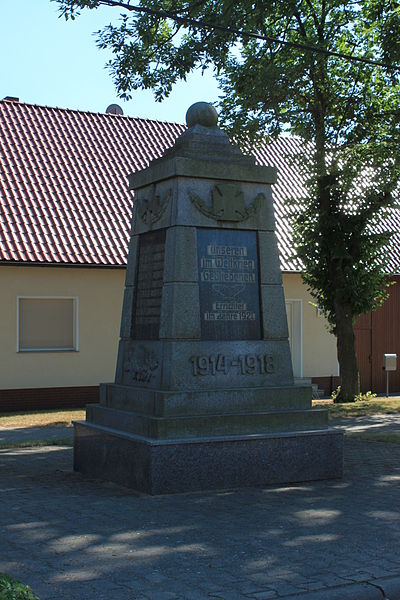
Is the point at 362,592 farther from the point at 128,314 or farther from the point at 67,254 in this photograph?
the point at 67,254

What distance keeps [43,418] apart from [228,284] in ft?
29.4

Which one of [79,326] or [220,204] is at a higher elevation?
[220,204]

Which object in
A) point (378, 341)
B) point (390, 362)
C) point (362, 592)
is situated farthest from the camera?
point (378, 341)

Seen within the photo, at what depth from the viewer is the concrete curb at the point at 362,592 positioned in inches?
210

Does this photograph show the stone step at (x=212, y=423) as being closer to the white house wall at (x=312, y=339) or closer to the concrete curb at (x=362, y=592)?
the concrete curb at (x=362, y=592)

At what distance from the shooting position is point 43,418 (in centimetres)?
1731

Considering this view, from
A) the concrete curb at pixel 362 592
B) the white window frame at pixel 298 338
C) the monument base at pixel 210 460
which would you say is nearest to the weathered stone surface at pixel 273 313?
the monument base at pixel 210 460

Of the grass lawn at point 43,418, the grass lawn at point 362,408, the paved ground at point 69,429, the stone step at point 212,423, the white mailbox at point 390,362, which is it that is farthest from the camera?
the white mailbox at point 390,362

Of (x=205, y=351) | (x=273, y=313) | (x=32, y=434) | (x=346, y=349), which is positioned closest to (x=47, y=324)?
(x=32, y=434)

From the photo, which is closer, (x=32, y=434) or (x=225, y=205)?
(x=225, y=205)

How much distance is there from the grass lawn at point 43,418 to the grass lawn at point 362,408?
197 inches

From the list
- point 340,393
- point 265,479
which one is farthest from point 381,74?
point 265,479

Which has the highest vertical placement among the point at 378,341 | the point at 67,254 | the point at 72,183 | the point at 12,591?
the point at 72,183

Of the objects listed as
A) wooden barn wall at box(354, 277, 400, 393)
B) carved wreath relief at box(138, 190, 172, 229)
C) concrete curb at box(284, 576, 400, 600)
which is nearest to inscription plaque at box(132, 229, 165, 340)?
carved wreath relief at box(138, 190, 172, 229)
